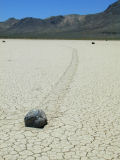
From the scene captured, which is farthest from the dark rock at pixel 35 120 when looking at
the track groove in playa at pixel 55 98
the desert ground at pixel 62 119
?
the track groove in playa at pixel 55 98

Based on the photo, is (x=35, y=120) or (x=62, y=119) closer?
(x=35, y=120)

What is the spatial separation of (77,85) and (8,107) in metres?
3.04

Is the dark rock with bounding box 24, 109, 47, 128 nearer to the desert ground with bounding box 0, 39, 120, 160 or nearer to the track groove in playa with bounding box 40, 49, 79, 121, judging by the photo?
the desert ground with bounding box 0, 39, 120, 160

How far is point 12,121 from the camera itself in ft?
16.4

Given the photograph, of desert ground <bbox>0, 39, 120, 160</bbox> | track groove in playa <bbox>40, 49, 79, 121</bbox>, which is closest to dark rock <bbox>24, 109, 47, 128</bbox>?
desert ground <bbox>0, 39, 120, 160</bbox>

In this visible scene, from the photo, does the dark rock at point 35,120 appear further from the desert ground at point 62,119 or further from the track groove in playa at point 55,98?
the track groove in playa at point 55,98

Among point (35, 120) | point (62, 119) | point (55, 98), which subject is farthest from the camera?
point (55, 98)

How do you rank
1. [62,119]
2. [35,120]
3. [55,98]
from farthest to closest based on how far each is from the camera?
[55,98]
[62,119]
[35,120]

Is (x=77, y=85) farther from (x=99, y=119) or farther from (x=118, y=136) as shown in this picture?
(x=118, y=136)

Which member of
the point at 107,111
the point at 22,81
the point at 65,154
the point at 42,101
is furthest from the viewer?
the point at 22,81

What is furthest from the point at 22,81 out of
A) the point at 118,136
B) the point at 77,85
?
the point at 118,136

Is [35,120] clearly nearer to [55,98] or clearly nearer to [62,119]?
[62,119]

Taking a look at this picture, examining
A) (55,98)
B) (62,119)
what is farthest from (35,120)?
(55,98)

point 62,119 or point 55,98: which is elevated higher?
point 55,98
